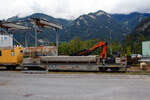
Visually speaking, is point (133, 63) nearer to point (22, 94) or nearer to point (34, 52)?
point (34, 52)

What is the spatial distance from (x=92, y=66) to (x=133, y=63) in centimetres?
680

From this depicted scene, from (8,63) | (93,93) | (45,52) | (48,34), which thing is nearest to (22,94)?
(93,93)

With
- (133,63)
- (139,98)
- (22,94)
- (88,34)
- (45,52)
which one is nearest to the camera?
(139,98)

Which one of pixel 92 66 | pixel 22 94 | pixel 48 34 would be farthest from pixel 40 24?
pixel 48 34

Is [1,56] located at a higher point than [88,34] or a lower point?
lower

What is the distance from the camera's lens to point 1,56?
21.2m

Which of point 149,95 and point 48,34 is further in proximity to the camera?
point 48,34

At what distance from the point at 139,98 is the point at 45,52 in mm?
14133

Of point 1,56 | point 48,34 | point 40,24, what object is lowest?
point 1,56

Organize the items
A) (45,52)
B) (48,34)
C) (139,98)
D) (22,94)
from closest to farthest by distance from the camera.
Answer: (139,98), (22,94), (45,52), (48,34)

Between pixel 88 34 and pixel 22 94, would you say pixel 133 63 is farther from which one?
pixel 88 34

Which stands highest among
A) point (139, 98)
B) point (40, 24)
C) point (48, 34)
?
point (48, 34)

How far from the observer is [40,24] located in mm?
23172

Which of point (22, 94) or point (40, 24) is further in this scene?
point (40, 24)
